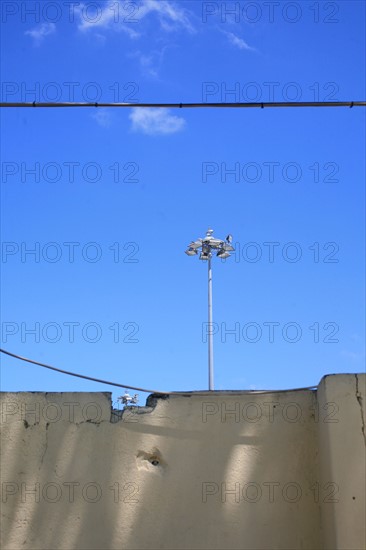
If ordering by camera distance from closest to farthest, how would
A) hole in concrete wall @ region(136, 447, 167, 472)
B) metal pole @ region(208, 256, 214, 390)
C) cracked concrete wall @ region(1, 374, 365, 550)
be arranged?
cracked concrete wall @ region(1, 374, 365, 550)
hole in concrete wall @ region(136, 447, 167, 472)
metal pole @ region(208, 256, 214, 390)

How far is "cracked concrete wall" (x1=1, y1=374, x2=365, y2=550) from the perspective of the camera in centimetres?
501

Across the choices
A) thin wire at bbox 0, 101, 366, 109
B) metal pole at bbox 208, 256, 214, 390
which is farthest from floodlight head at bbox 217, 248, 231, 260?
thin wire at bbox 0, 101, 366, 109

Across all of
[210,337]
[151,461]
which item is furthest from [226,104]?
[210,337]

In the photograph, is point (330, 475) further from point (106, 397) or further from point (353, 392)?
point (106, 397)

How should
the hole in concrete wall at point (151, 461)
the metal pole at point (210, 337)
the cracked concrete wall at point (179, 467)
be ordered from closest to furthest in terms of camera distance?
the cracked concrete wall at point (179, 467) → the hole in concrete wall at point (151, 461) → the metal pole at point (210, 337)

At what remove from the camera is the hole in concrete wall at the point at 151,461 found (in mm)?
5176

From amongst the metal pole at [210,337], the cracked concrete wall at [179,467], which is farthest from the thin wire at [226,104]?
the metal pole at [210,337]

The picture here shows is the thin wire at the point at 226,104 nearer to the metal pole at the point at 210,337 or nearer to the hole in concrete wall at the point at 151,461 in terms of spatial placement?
the hole in concrete wall at the point at 151,461

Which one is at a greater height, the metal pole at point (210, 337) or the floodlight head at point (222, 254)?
the floodlight head at point (222, 254)

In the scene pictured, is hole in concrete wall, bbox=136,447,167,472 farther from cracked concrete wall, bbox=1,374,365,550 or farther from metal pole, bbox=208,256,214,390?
metal pole, bbox=208,256,214,390

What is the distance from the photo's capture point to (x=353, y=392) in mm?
4957

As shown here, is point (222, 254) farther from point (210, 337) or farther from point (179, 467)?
point (179, 467)

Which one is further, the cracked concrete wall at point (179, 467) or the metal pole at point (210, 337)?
the metal pole at point (210, 337)

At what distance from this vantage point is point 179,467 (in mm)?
5184
